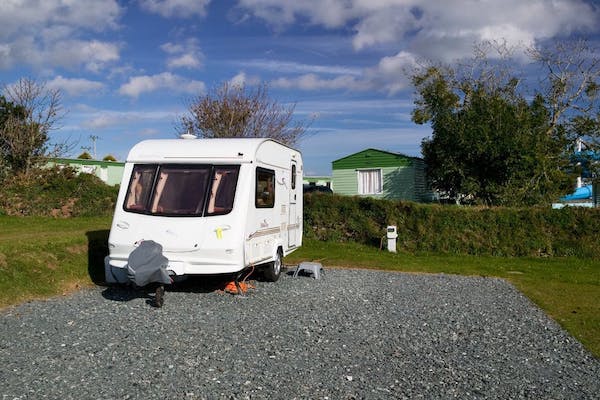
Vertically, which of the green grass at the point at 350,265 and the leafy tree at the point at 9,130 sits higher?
the leafy tree at the point at 9,130

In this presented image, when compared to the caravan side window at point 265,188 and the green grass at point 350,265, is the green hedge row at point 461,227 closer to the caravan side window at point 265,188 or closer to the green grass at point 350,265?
the green grass at point 350,265

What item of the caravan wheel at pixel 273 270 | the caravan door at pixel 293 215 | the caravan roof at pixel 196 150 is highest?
the caravan roof at pixel 196 150

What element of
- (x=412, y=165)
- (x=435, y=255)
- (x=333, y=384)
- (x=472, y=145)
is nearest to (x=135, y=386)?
(x=333, y=384)

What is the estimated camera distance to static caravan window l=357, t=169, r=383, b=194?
26.6 meters

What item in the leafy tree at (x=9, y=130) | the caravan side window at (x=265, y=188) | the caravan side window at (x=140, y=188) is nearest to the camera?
the caravan side window at (x=140, y=188)

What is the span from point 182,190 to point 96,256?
3.02 metres

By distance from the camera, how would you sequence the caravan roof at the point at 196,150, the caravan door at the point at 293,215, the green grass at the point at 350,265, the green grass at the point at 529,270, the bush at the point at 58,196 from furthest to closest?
the bush at the point at 58,196 < the caravan door at the point at 293,215 < the caravan roof at the point at 196,150 < the green grass at the point at 350,265 < the green grass at the point at 529,270

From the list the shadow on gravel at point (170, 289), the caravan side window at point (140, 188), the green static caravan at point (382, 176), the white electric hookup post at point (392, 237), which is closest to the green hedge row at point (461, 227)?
the white electric hookup post at point (392, 237)

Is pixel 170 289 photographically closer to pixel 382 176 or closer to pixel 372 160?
pixel 382 176

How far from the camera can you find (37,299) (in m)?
8.28

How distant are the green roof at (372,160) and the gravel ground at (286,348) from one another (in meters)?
17.0

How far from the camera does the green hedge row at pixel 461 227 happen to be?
46.9 ft

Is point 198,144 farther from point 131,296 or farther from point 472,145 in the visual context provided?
point 472,145

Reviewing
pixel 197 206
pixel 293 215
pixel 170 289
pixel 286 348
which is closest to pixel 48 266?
pixel 170 289
